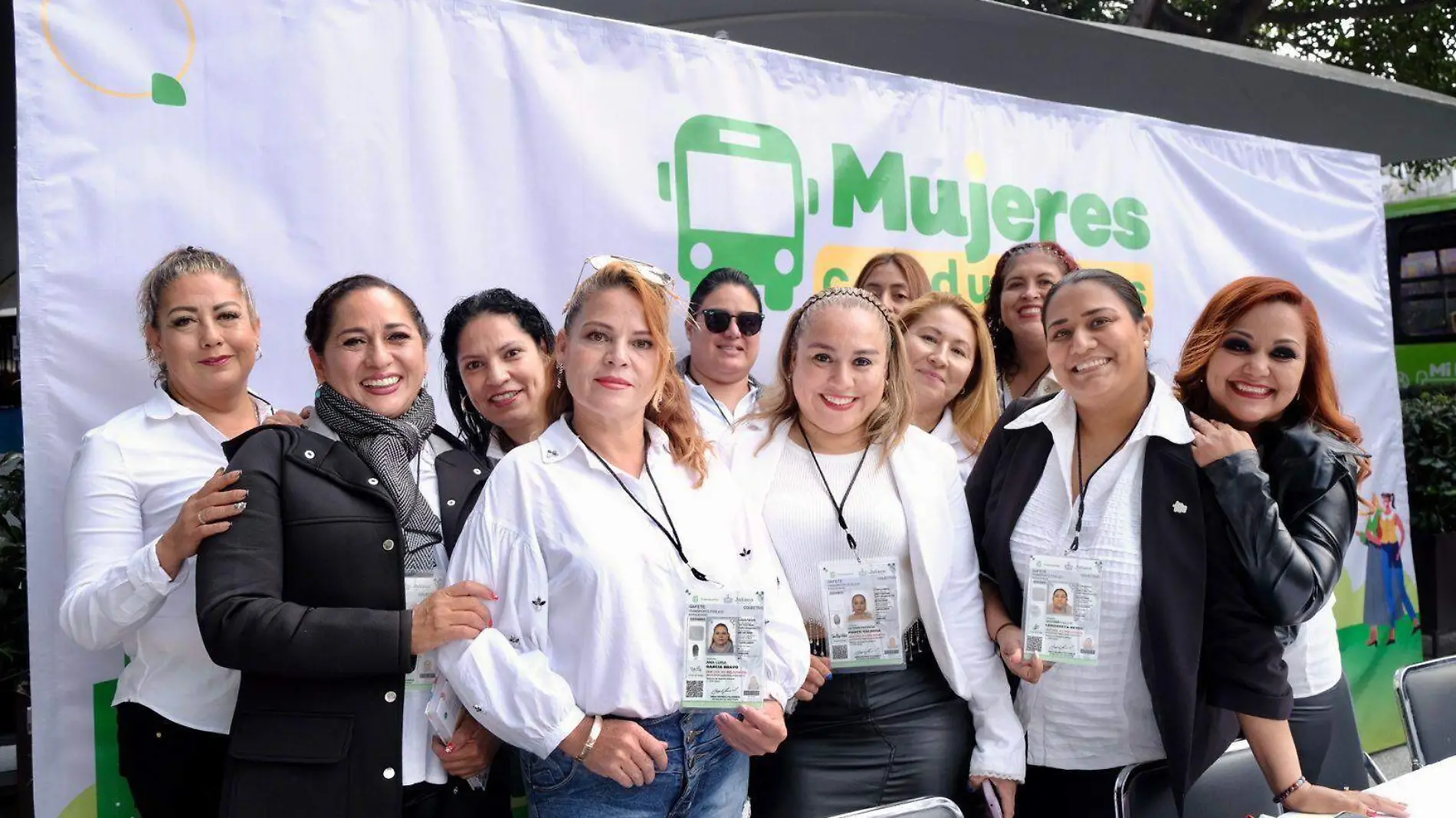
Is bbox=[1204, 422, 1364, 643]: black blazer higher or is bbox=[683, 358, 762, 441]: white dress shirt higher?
bbox=[683, 358, 762, 441]: white dress shirt

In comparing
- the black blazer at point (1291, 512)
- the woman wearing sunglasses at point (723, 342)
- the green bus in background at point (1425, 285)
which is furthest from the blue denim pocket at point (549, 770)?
the green bus in background at point (1425, 285)

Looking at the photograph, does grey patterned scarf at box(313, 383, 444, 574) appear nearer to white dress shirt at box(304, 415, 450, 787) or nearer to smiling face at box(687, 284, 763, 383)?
white dress shirt at box(304, 415, 450, 787)

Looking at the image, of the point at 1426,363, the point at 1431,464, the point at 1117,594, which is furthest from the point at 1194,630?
the point at 1426,363

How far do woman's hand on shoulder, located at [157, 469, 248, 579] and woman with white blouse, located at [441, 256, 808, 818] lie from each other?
39 cm

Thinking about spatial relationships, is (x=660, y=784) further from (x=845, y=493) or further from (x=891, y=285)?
(x=891, y=285)

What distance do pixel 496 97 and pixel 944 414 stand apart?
5.00 ft

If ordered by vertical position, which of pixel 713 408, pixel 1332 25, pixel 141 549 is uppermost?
pixel 1332 25

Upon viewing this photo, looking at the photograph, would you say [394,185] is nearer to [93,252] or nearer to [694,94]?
[93,252]

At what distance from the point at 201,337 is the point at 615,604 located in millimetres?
1042

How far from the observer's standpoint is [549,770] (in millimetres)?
1946

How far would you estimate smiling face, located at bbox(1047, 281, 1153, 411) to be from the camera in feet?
7.37

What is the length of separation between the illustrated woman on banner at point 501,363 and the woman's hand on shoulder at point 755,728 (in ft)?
2.79

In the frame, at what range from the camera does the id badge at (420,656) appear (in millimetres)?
2008

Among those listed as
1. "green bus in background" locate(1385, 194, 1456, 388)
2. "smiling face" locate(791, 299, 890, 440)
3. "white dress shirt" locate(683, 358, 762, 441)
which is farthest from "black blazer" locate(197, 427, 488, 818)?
"green bus in background" locate(1385, 194, 1456, 388)
